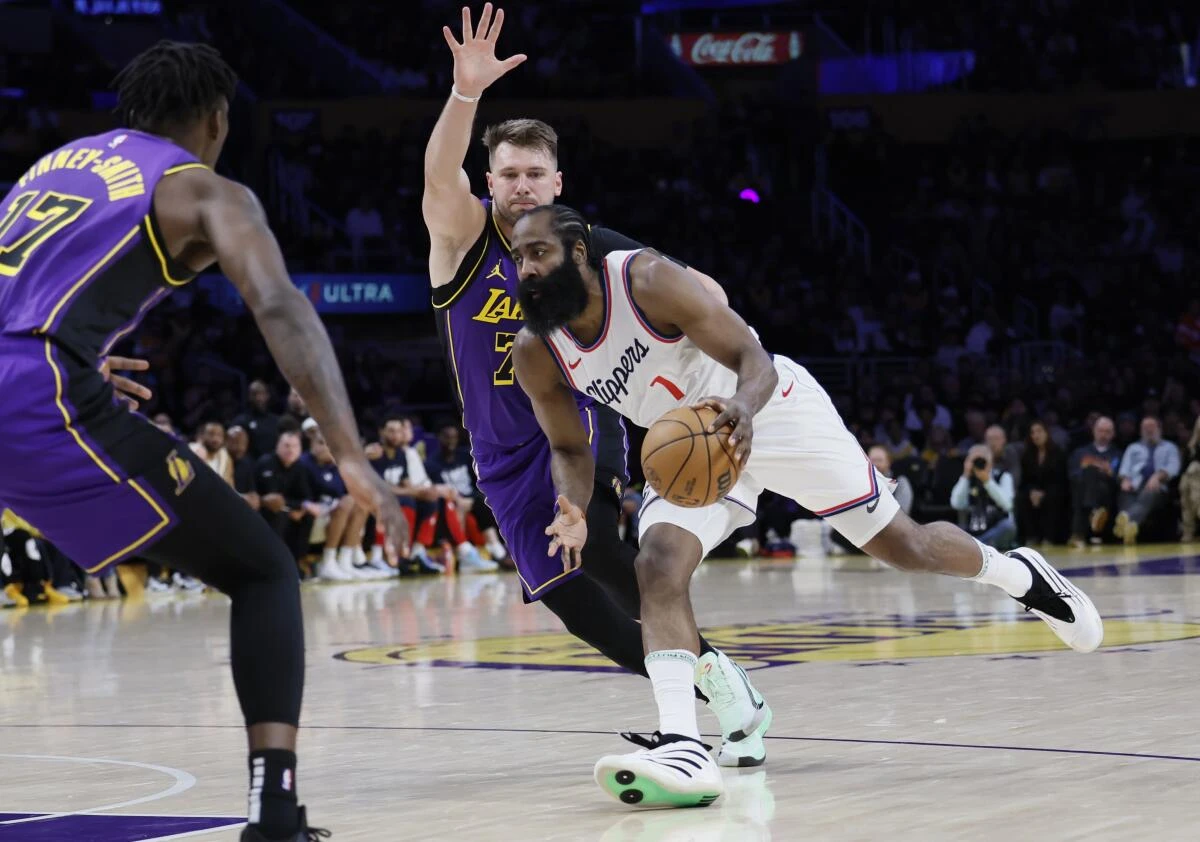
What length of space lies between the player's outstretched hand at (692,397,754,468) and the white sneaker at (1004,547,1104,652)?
2098mm

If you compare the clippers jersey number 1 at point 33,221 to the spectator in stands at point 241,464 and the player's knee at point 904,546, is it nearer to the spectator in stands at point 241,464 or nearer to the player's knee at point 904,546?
the player's knee at point 904,546

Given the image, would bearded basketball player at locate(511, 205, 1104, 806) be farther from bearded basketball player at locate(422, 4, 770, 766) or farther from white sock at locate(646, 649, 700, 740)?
bearded basketball player at locate(422, 4, 770, 766)

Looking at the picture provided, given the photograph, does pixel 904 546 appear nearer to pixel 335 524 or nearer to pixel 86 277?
pixel 86 277

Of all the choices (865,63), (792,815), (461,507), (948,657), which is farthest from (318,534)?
(865,63)

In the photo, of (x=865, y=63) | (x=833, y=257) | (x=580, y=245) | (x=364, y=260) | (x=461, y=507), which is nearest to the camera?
(x=580, y=245)

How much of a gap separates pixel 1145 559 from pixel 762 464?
1104 centimetres

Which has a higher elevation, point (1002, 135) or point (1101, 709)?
point (1002, 135)

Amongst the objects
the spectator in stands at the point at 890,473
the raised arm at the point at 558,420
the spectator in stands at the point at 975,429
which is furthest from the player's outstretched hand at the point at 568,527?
the spectator in stands at the point at 975,429

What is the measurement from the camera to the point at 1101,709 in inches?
224

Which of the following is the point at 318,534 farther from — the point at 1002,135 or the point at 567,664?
the point at 1002,135

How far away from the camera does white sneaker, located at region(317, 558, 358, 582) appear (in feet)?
51.6

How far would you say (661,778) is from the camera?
4207 mm

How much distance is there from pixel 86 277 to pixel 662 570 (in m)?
1.92

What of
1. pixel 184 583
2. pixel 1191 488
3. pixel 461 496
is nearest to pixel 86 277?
pixel 184 583
